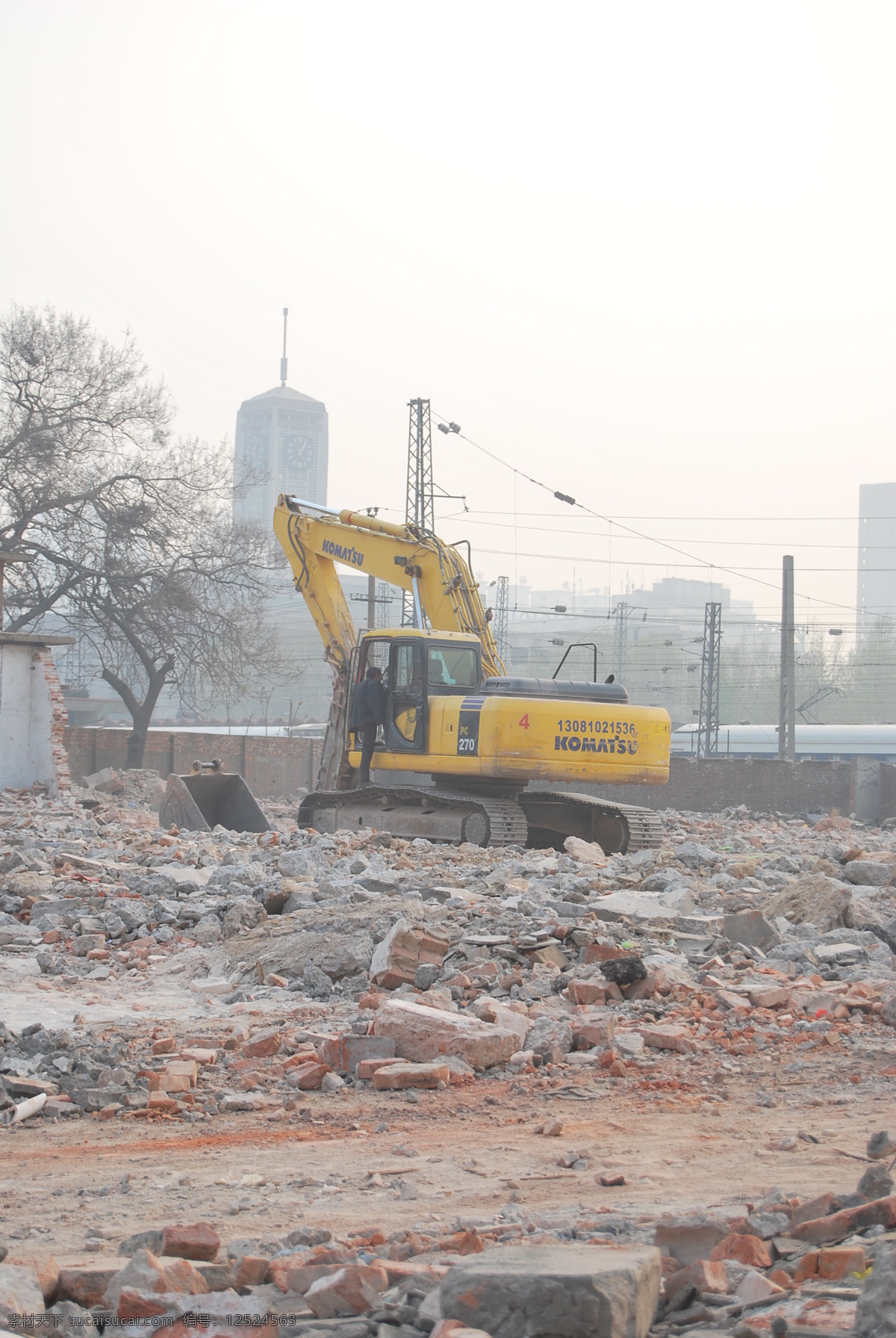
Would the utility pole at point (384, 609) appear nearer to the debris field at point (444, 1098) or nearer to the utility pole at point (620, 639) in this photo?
the utility pole at point (620, 639)

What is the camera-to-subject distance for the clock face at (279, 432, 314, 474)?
19712 cm

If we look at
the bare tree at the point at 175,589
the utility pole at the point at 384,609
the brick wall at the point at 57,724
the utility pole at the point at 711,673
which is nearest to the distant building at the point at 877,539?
the utility pole at the point at 384,609

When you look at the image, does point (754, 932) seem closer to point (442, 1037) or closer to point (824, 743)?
point (442, 1037)

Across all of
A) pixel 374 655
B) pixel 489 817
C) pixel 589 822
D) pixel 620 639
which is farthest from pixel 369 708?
pixel 620 639

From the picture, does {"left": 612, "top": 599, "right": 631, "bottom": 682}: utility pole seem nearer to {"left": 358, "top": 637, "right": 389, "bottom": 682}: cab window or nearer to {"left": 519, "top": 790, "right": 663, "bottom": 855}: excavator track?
{"left": 519, "top": 790, "right": 663, "bottom": 855}: excavator track

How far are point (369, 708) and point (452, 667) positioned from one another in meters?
1.06

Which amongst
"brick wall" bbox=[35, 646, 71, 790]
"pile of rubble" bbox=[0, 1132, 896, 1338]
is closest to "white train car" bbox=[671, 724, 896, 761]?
"brick wall" bbox=[35, 646, 71, 790]

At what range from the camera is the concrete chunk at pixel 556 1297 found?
2408 millimetres

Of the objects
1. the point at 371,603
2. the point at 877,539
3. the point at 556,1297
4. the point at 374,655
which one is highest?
the point at 877,539

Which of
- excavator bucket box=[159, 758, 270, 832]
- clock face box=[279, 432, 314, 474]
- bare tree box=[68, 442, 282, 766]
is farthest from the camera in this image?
clock face box=[279, 432, 314, 474]

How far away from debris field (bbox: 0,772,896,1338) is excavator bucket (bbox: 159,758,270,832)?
416 cm

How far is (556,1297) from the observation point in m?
2.42

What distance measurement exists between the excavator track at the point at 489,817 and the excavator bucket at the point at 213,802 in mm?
951

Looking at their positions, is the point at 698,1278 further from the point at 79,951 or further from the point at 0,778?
the point at 0,778
